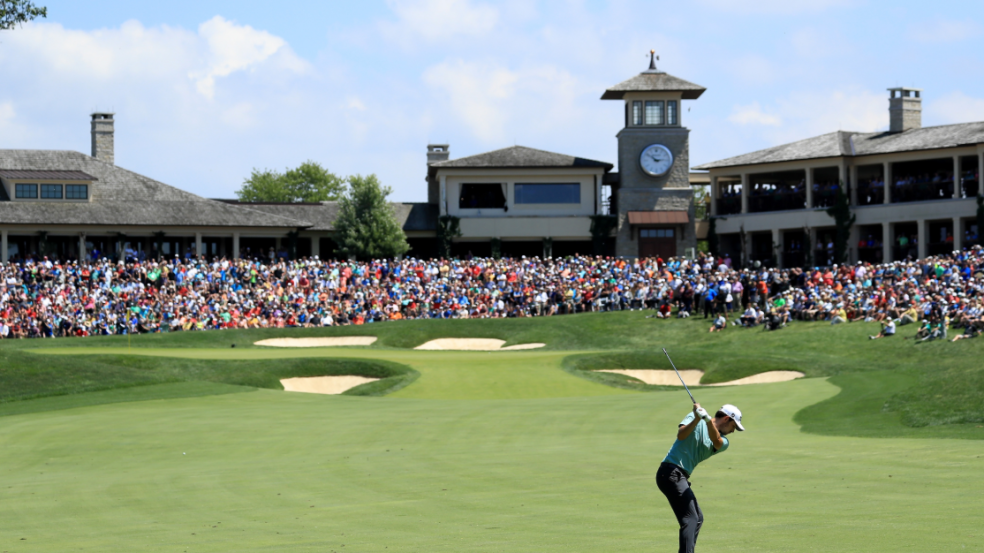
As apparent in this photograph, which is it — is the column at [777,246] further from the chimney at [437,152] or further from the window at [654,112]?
the chimney at [437,152]

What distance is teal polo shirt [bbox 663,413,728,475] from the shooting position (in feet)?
31.8

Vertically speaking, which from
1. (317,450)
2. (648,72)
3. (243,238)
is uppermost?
(648,72)

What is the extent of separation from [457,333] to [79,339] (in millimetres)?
15412

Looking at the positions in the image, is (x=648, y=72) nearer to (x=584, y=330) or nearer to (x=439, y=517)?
(x=584, y=330)

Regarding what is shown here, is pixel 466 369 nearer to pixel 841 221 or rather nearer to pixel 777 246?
pixel 777 246

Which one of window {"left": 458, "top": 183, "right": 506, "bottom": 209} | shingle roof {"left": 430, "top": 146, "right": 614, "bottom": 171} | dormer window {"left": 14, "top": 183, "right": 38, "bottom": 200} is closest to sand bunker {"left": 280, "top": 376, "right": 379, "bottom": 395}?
shingle roof {"left": 430, "top": 146, "right": 614, "bottom": 171}

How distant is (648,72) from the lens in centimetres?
6350

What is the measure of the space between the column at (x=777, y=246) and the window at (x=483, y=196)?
1581 centimetres

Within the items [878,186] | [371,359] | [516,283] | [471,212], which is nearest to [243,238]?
[471,212]

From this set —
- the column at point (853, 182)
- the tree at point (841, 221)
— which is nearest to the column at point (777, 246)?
the tree at point (841, 221)

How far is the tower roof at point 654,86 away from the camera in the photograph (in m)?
62.2

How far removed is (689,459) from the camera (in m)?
9.70

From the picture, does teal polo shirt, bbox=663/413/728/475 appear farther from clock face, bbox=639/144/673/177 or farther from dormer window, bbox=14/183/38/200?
dormer window, bbox=14/183/38/200

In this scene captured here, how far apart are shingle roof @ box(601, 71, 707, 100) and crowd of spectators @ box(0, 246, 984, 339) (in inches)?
497
